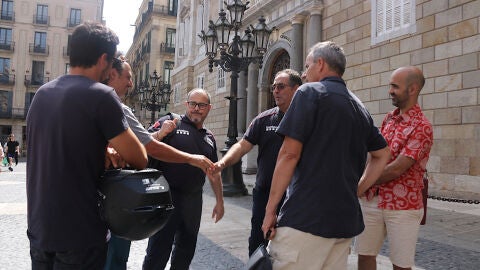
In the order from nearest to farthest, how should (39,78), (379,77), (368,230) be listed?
(368,230)
(379,77)
(39,78)

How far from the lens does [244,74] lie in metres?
16.4

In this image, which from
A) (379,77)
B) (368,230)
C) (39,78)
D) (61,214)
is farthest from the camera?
(39,78)

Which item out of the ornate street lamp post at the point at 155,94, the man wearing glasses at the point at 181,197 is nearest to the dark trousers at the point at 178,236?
the man wearing glasses at the point at 181,197

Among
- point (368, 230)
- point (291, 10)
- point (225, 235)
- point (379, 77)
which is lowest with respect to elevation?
point (225, 235)

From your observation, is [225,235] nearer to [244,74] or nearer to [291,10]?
[291,10]

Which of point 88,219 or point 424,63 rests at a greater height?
point 424,63

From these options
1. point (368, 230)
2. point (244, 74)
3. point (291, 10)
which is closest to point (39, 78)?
point (244, 74)

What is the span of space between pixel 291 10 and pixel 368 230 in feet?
37.5

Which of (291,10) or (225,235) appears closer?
(225,235)

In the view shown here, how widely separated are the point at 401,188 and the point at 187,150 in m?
1.64

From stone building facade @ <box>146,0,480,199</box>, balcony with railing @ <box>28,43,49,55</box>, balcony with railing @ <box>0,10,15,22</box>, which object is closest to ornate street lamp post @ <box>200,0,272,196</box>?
stone building facade @ <box>146,0,480,199</box>

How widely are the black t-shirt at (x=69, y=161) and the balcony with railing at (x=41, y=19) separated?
47.0 m

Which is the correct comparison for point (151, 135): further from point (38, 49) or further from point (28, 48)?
point (28, 48)

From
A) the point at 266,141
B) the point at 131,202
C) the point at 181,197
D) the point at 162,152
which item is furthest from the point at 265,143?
the point at 131,202
